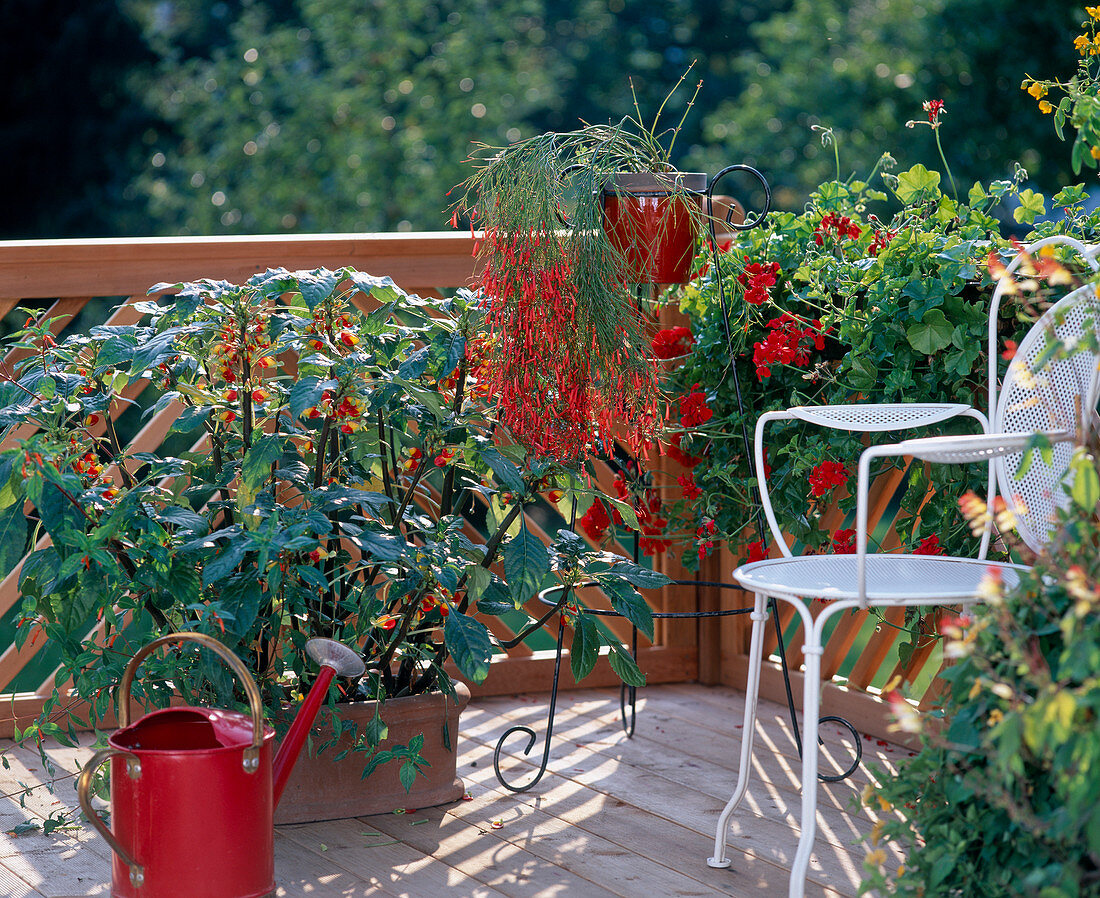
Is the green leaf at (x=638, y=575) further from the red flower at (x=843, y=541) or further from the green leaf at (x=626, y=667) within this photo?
the red flower at (x=843, y=541)

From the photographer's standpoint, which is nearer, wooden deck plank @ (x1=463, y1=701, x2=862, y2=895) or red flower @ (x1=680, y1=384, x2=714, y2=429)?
wooden deck plank @ (x1=463, y1=701, x2=862, y2=895)

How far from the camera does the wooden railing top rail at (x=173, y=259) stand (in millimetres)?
2355

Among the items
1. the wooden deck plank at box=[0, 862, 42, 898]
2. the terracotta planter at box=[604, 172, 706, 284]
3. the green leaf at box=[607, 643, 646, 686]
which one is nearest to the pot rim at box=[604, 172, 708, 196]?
the terracotta planter at box=[604, 172, 706, 284]

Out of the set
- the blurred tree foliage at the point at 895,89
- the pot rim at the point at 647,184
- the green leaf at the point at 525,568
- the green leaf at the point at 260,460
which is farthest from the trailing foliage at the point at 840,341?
the blurred tree foliage at the point at 895,89

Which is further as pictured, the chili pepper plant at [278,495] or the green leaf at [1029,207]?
the green leaf at [1029,207]

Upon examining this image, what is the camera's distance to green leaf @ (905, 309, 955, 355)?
6.27ft

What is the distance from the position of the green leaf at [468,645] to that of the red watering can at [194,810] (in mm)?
344

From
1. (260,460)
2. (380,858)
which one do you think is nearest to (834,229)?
(260,460)

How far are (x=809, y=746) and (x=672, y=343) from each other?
1.17 meters

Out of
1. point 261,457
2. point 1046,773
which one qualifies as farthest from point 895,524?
point 261,457

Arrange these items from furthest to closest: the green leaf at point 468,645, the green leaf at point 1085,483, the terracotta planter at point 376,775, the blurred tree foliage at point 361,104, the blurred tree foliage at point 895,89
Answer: the blurred tree foliage at point 361,104 < the blurred tree foliage at point 895,89 < the terracotta planter at point 376,775 < the green leaf at point 468,645 < the green leaf at point 1085,483

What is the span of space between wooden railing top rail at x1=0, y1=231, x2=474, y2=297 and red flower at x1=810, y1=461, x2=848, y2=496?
32.8 inches

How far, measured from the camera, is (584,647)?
2.04 meters

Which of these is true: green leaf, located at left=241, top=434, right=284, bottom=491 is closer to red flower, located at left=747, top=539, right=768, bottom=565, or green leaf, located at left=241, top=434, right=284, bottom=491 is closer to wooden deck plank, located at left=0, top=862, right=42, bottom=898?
wooden deck plank, located at left=0, top=862, right=42, bottom=898
